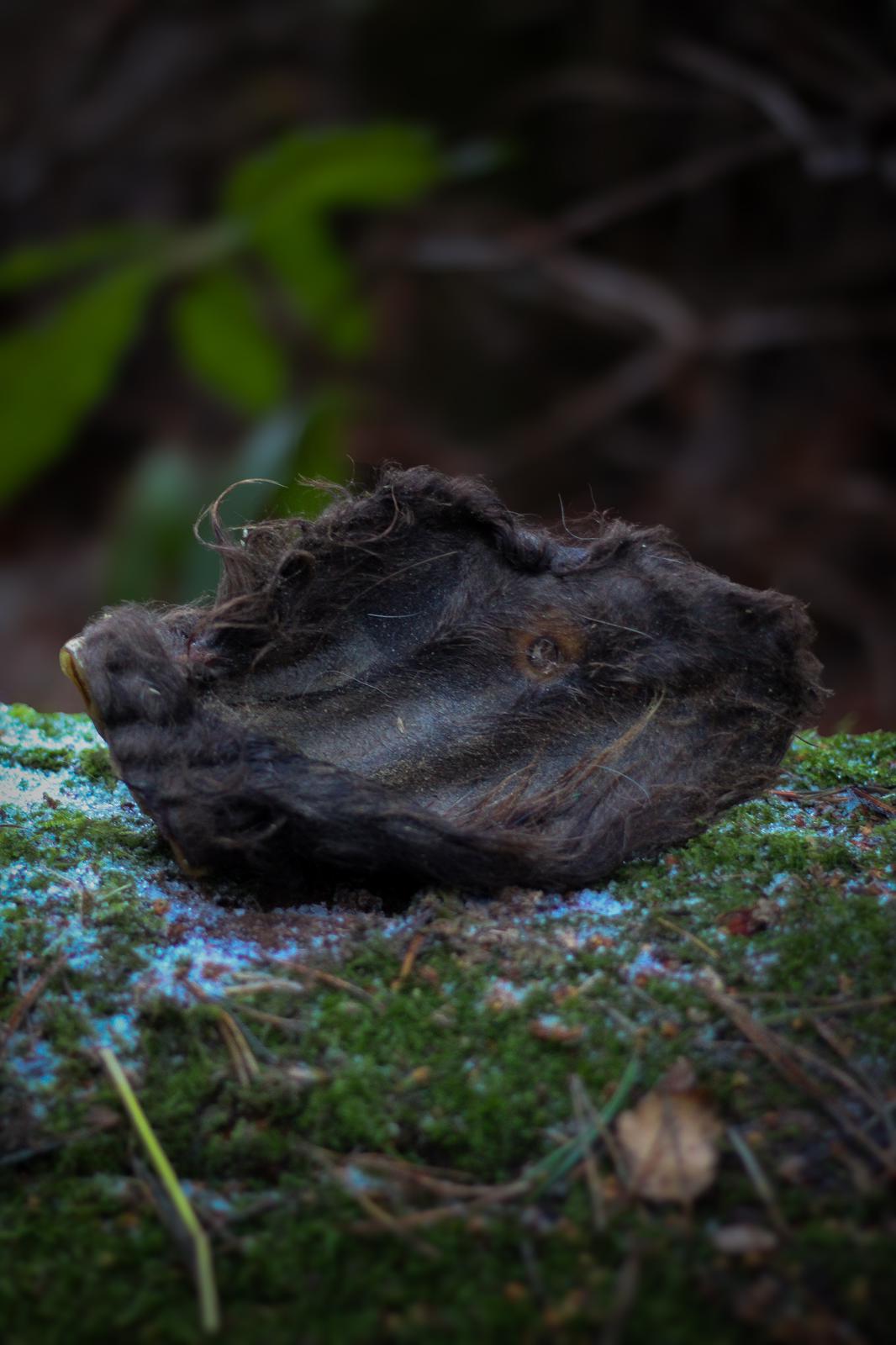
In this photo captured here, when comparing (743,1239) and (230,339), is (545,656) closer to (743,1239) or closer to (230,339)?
(743,1239)

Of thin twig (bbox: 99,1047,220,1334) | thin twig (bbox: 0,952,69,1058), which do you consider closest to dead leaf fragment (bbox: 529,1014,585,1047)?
thin twig (bbox: 99,1047,220,1334)

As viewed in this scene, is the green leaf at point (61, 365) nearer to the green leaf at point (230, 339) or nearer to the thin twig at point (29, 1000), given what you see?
the green leaf at point (230, 339)

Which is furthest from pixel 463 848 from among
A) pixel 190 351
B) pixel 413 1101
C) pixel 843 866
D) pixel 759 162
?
pixel 759 162

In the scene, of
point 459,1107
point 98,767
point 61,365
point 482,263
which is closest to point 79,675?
point 98,767

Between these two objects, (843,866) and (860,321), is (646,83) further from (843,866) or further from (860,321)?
(843,866)

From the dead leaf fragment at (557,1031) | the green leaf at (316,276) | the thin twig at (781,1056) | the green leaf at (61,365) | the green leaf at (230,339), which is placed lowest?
the thin twig at (781,1056)

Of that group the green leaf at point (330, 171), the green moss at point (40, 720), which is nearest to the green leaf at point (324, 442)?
the green leaf at point (330, 171)

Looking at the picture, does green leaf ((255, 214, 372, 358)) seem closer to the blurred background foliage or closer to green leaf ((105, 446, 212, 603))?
the blurred background foliage
